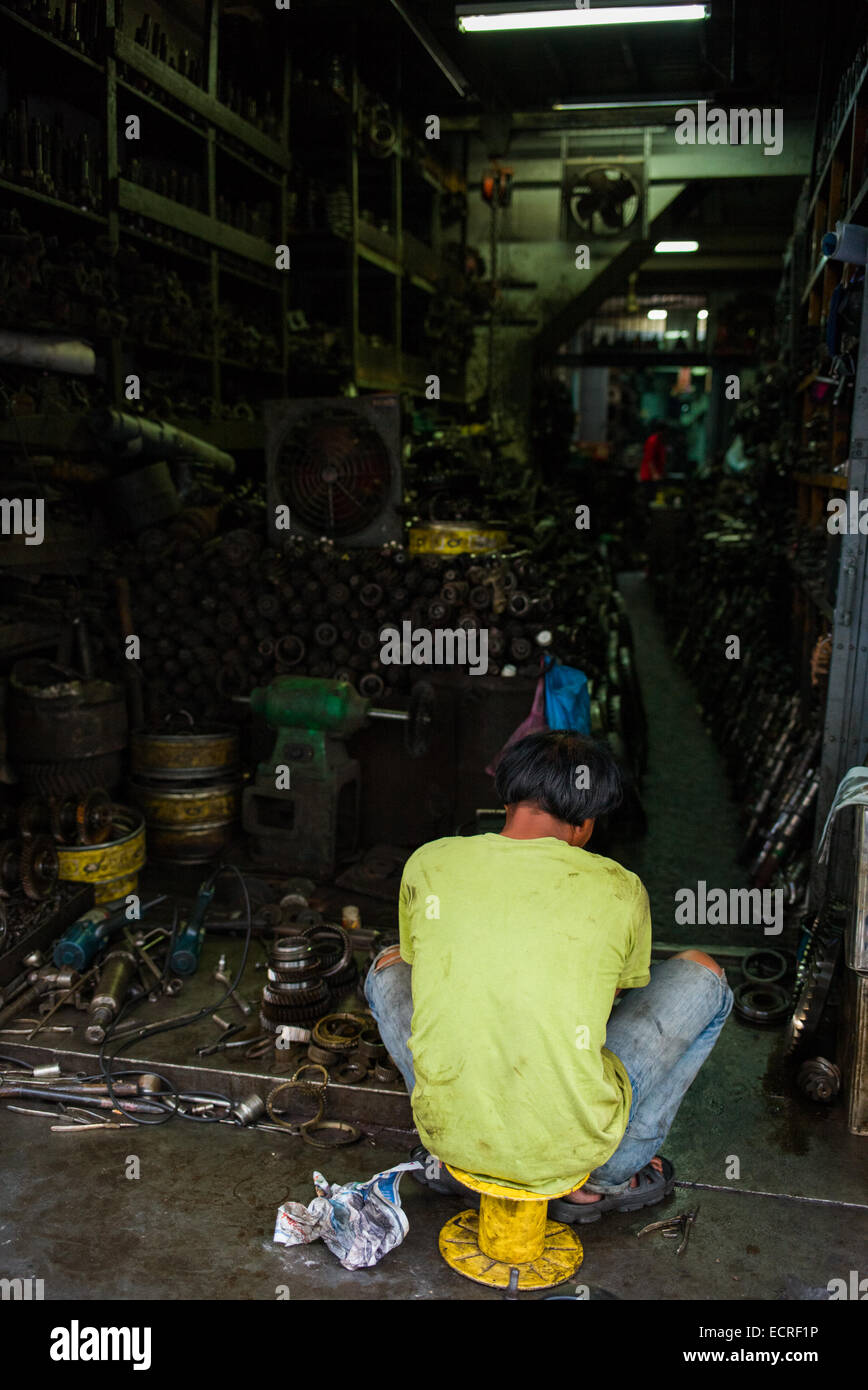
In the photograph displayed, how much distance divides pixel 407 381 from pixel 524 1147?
10292 mm

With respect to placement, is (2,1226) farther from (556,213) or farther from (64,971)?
(556,213)

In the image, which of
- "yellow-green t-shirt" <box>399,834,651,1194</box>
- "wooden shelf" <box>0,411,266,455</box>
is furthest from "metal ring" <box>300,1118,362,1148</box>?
"wooden shelf" <box>0,411,266,455</box>

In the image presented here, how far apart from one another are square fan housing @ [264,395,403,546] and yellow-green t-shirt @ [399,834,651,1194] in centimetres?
382

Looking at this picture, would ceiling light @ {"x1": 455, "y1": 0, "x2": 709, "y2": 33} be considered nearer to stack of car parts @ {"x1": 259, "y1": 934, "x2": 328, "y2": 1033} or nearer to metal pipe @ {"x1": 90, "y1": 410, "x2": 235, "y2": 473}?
metal pipe @ {"x1": 90, "y1": 410, "x2": 235, "y2": 473}

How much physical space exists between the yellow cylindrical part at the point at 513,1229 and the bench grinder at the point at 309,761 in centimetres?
249

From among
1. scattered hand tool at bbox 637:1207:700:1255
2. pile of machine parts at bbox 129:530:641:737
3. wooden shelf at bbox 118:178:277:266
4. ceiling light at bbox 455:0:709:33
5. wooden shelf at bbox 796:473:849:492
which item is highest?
ceiling light at bbox 455:0:709:33

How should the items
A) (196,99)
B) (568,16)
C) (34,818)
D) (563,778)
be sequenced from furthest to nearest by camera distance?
1. (196,99)
2. (568,16)
3. (34,818)
4. (563,778)

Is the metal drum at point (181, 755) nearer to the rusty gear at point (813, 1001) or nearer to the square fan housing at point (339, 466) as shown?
the square fan housing at point (339, 466)

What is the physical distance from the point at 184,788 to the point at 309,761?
2.22 ft

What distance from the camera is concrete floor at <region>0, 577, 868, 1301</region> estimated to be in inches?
91.0

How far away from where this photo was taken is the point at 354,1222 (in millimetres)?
2383

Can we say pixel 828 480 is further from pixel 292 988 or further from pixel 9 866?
pixel 9 866

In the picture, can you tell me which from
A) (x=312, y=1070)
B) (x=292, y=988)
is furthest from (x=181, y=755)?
(x=312, y=1070)

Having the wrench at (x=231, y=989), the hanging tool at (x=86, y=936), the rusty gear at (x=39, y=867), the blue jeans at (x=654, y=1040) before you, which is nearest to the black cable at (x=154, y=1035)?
the wrench at (x=231, y=989)
